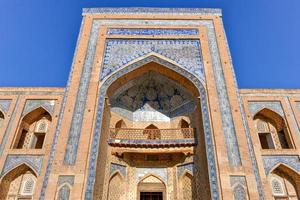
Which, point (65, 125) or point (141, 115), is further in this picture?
point (141, 115)

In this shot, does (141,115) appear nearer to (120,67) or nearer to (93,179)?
(120,67)

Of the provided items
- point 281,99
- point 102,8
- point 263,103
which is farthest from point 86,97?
point 281,99

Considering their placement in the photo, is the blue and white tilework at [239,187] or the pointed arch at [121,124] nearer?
the blue and white tilework at [239,187]

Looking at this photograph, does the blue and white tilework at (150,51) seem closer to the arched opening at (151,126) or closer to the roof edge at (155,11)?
the arched opening at (151,126)

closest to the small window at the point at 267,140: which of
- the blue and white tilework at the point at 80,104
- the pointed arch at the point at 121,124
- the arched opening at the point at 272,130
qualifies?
the arched opening at the point at 272,130

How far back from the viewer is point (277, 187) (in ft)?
23.5

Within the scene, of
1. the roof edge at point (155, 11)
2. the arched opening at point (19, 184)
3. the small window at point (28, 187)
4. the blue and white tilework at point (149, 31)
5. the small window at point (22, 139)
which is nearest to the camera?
the arched opening at point (19, 184)

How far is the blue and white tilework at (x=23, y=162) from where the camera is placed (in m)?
7.05

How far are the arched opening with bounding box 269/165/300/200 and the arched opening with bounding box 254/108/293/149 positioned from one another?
2.56 feet

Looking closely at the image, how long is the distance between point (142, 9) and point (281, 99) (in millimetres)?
5190

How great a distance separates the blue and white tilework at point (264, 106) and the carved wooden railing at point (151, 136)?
1.87 metres

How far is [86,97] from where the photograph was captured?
7.20 metres

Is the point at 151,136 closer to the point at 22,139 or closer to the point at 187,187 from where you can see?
the point at 187,187

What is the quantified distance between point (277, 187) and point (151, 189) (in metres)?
3.22
